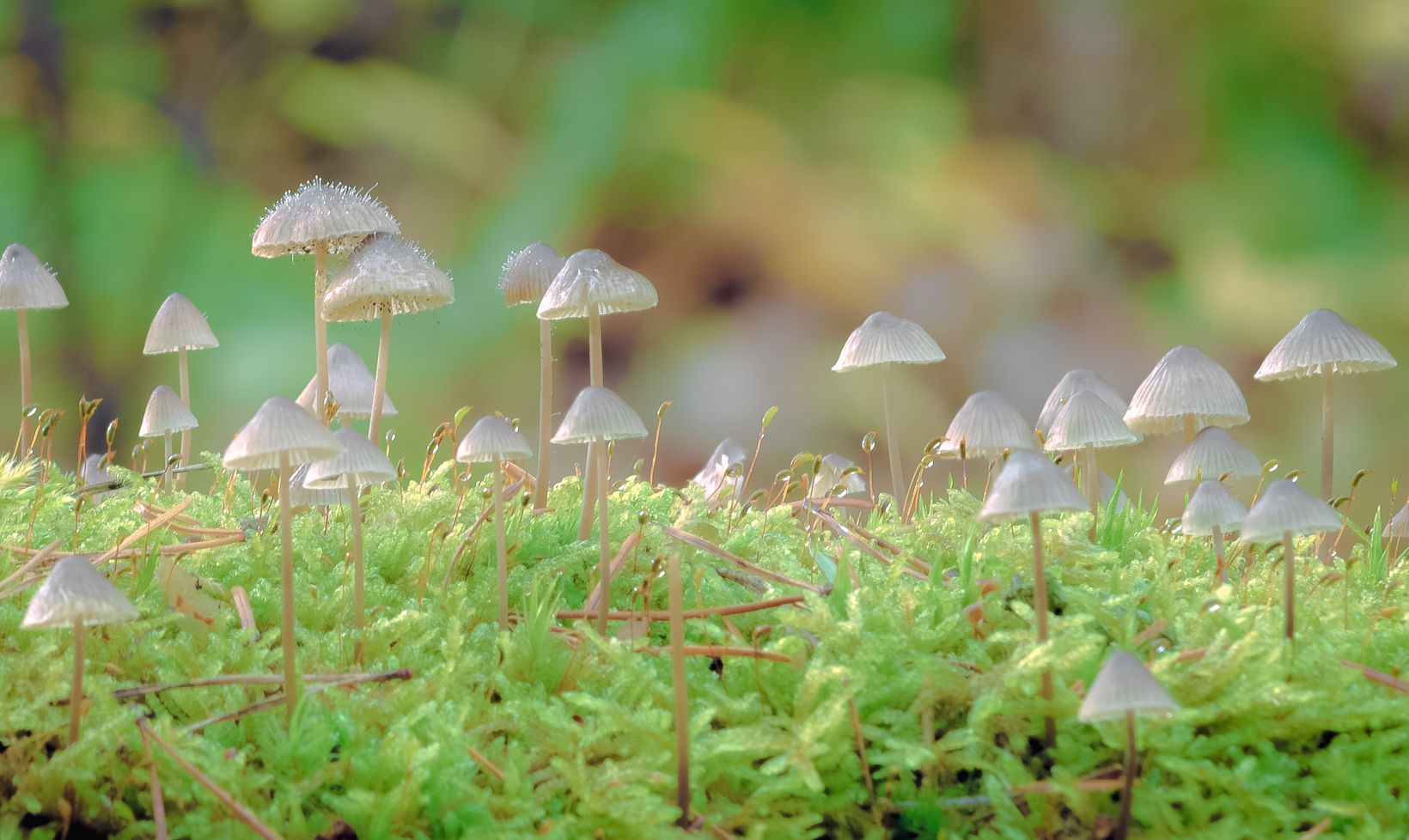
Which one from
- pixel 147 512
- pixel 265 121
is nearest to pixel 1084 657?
pixel 147 512

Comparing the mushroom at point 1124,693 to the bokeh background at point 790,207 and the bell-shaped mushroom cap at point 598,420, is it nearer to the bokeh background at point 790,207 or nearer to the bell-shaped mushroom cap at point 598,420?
the bell-shaped mushroom cap at point 598,420

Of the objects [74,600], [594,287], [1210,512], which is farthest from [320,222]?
[1210,512]

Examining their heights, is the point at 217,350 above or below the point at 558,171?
below

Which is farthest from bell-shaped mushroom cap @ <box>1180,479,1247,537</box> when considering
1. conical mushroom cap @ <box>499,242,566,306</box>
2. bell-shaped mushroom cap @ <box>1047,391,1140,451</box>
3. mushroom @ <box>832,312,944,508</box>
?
conical mushroom cap @ <box>499,242,566,306</box>

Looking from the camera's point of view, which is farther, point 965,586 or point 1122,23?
point 1122,23

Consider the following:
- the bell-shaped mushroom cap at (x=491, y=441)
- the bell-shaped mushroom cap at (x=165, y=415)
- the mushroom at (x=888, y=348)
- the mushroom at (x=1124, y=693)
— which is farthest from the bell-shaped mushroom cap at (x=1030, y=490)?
the bell-shaped mushroom cap at (x=165, y=415)

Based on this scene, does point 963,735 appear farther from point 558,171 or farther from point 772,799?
point 558,171

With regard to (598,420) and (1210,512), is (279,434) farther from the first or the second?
(1210,512)
